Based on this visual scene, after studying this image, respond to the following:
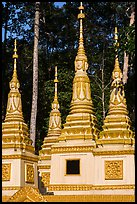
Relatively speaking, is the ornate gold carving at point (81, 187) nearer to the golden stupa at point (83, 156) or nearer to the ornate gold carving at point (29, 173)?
the golden stupa at point (83, 156)

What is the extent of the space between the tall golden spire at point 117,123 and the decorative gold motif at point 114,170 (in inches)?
26.6

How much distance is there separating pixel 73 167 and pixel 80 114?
1.83 m

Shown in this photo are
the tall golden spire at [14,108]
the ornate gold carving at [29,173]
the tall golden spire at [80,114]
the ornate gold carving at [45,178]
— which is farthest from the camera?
the ornate gold carving at [45,178]

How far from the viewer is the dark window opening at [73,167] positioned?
1505cm

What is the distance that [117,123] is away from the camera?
15.4 meters

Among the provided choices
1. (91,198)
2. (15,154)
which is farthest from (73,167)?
Result: (15,154)

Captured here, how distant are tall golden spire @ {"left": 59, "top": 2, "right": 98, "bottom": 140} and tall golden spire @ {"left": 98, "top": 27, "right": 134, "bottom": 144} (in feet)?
1.78

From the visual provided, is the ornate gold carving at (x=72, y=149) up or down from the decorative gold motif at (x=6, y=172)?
up

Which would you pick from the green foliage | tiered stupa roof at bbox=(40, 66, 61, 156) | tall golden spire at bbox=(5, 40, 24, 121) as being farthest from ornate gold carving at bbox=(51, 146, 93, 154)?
the green foliage

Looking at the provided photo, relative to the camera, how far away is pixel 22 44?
110 ft

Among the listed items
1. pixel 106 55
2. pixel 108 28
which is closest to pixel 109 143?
pixel 106 55

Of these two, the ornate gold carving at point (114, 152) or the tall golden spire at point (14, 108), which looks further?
the tall golden spire at point (14, 108)

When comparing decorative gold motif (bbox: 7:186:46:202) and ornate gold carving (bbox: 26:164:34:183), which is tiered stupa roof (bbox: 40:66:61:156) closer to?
ornate gold carving (bbox: 26:164:34:183)

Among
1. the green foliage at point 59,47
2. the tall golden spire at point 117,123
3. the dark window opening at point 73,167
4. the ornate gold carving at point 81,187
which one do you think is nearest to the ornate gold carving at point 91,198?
the ornate gold carving at point 81,187
